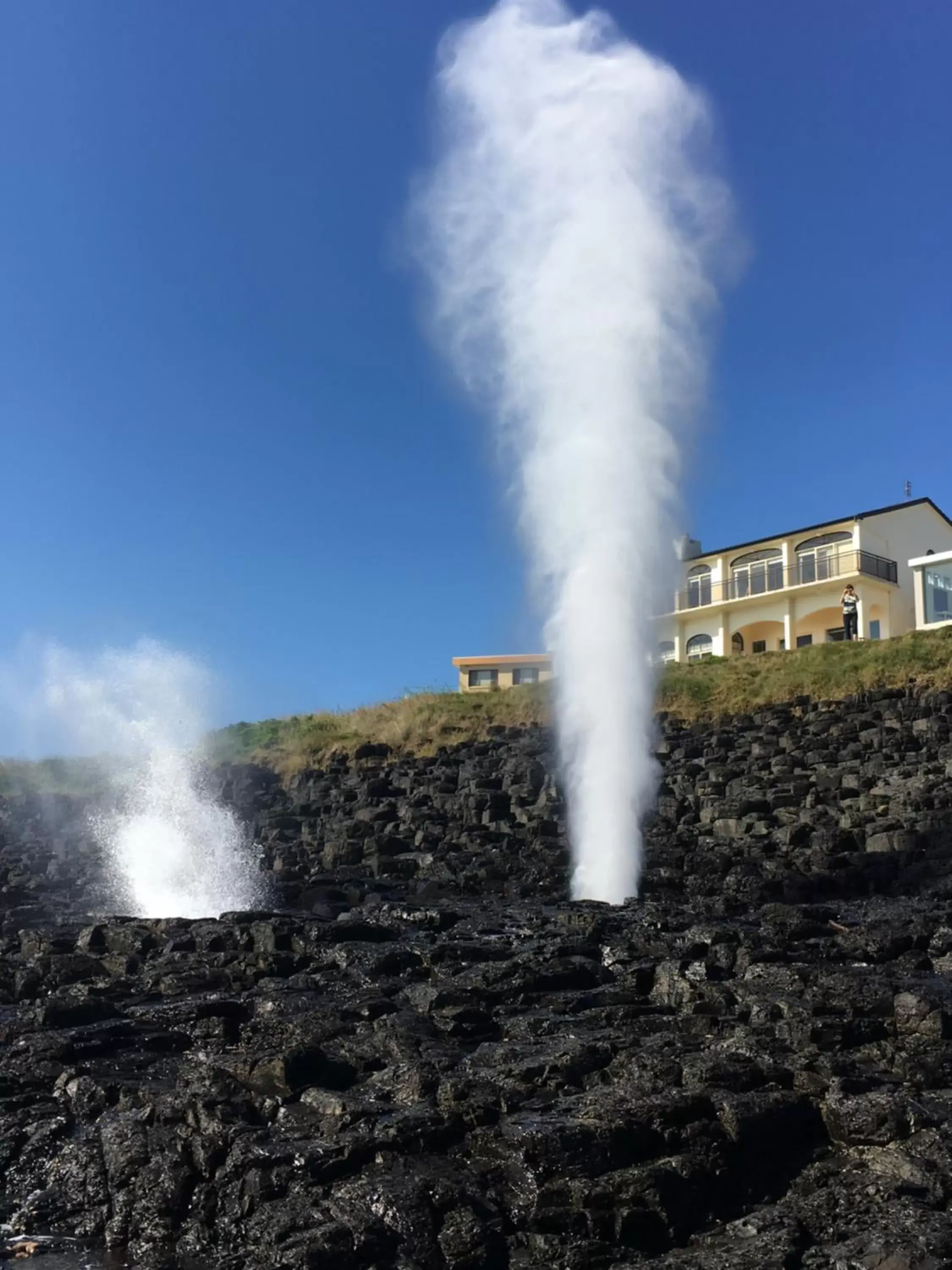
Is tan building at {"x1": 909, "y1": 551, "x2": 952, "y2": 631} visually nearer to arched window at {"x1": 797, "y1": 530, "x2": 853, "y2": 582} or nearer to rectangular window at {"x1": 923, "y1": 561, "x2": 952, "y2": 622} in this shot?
rectangular window at {"x1": 923, "y1": 561, "x2": 952, "y2": 622}

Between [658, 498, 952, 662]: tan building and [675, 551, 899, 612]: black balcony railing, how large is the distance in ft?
0.13

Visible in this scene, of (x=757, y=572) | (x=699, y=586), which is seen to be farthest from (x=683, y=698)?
(x=699, y=586)

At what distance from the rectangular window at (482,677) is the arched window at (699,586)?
10.8 meters

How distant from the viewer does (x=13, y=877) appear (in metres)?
27.2

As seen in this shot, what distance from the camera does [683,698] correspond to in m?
36.5

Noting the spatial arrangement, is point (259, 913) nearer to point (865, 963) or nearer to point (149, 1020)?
point (149, 1020)

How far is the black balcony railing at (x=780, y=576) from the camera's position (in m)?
46.9

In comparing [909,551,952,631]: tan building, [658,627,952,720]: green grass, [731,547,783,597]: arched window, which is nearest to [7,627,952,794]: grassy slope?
[658,627,952,720]: green grass

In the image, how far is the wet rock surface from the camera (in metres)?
6.12

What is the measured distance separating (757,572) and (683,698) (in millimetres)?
16509

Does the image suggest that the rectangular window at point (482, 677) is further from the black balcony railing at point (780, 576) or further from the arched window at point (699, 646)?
the black balcony railing at point (780, 576)

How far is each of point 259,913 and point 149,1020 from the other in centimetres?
487

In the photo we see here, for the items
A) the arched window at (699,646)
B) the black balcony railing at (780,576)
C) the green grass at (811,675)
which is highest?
the black balcony railing at (780,576)

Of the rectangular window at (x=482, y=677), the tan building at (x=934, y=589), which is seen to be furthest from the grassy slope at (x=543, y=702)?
the rectangular window at (x=482, y=677)
